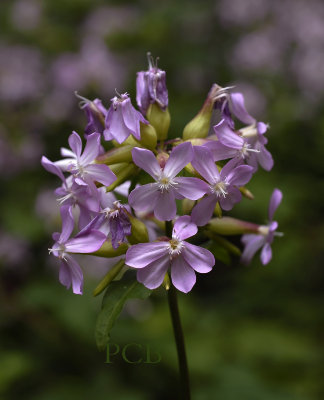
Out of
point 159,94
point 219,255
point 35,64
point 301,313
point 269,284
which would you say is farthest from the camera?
point 35,64

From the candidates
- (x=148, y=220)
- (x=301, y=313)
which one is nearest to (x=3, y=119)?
(x=301, y=313)

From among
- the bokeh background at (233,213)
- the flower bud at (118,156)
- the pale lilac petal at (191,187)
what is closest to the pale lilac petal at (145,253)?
the pale lilac petal at (191,187)

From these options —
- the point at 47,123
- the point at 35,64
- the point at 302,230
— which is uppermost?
the point at 35,64

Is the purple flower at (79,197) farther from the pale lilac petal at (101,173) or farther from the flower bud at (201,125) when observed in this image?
the flower bud at (201,125)

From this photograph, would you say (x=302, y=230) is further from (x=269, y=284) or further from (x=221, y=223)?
(x=221, y=223)

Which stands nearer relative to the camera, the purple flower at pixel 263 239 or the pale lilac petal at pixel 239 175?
the pale lilac petal at pixel 239 175

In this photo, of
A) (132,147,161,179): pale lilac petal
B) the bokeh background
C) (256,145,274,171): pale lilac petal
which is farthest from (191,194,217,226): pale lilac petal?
the bokeh background
